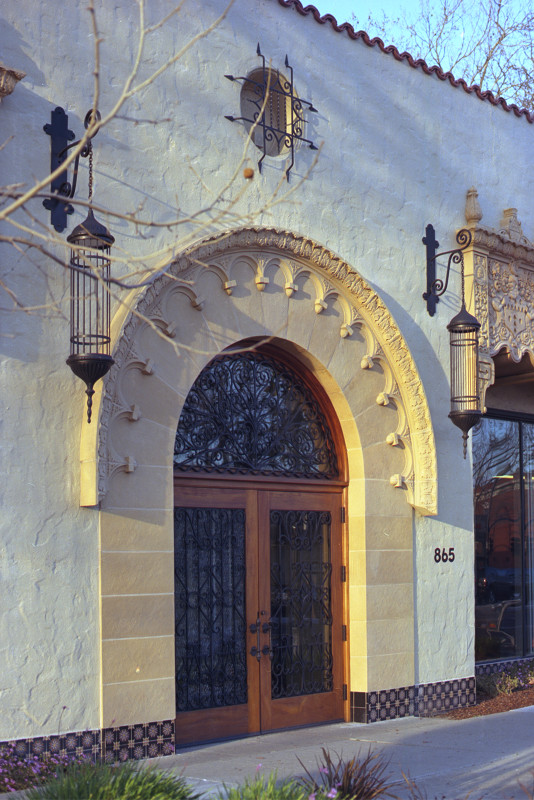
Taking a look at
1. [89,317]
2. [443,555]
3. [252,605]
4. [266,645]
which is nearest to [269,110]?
[89,317]

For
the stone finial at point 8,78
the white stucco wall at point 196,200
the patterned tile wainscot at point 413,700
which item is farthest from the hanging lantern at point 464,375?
the stone finial at point 8,78

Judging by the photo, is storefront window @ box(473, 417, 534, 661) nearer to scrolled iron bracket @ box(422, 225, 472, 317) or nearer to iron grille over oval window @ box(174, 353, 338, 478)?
scrolled iron bracket @ box(422, 225, 472, 317)

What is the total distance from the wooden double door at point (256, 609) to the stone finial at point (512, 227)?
372 cm

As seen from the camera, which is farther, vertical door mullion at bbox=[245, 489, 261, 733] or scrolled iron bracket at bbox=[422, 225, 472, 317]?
scrolled iron bracket at bbox=[422, 225, 472, 317]

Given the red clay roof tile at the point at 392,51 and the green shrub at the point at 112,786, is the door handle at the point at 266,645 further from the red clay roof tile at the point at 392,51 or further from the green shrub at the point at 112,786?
the red clay roof tile at the point at 392,51

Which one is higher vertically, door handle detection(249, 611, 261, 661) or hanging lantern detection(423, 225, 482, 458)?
hanging lantern detection(423, 225, 482, 458)

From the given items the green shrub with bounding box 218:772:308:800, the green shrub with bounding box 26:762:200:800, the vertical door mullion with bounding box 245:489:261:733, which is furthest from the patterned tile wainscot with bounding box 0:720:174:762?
the green shrub with bounding box 218:772:308:800

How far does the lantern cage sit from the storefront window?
19.0 feet

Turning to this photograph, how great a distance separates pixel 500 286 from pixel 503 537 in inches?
123

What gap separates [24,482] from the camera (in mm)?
7016

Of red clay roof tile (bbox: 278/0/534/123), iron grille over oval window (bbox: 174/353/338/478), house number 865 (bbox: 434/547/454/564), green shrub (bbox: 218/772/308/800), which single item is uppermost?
red clay roof tile (bbox: 278/0/534/123)

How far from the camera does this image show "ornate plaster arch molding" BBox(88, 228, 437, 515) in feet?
25.1

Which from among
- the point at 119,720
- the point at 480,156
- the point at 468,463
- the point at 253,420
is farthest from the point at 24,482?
the point at 480,156

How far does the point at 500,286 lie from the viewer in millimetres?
11094
